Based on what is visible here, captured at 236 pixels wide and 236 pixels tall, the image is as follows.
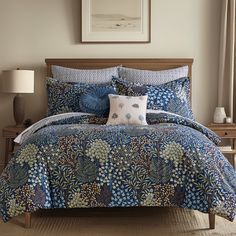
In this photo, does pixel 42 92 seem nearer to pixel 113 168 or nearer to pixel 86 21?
pixel 86 21

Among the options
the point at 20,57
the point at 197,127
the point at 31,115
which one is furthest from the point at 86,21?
the point at 197,127

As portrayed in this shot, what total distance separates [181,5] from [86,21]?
105 centimetres

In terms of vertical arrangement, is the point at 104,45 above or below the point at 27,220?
→ above

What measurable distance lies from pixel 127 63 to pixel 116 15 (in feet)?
1.77

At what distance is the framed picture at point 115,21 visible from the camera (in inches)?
189

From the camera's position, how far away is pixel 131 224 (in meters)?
3.16

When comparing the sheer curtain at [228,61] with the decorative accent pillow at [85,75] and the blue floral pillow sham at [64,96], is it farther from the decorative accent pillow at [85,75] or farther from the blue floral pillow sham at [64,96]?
A: the blue floral pillow sham at [64,96]

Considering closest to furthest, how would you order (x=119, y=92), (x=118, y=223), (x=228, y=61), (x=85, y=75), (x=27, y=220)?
(x=27, y=220) → (x=118, y=223) → (x=119, y=92) → (x=85, y=75) → (x=228, y=61)

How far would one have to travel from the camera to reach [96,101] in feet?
13.4

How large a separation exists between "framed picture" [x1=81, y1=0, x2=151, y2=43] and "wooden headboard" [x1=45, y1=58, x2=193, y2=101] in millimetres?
237

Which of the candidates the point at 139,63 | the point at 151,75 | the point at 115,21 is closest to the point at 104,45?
the point at 115,21

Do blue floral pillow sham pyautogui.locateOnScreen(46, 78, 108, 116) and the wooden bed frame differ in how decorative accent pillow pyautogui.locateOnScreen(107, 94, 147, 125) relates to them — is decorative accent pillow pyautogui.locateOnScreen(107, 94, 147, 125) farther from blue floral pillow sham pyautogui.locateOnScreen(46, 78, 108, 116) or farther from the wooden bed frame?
the wooden bed frame

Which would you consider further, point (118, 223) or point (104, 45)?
point (104, 45)

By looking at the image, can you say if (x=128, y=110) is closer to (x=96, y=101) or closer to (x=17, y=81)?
(x=96, y=101)
